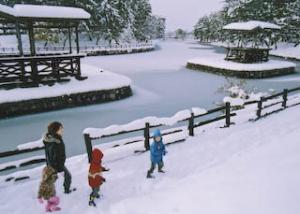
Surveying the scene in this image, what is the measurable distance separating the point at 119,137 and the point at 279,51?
122 feet

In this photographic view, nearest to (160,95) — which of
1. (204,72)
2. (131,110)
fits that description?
(131,110)

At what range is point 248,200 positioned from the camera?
220 inches

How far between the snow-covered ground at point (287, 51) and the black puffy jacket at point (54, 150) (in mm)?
37228

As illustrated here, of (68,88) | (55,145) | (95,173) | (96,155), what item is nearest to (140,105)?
(68,88)

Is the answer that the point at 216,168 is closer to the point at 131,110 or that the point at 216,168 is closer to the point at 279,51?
the point at 131,110

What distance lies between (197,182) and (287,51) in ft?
130

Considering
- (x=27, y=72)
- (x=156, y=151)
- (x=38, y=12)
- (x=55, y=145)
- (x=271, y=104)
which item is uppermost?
(x=38, y=12)

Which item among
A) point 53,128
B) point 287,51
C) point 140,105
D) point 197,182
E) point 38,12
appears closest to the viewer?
point 53,128

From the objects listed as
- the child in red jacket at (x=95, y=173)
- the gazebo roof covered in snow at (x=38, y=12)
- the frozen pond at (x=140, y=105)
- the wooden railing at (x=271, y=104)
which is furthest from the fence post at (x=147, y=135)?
the gazebo roof covered in snow at (x=38, y=12)

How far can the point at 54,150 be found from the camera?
5691mm

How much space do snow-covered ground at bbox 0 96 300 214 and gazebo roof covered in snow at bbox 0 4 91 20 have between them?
9.69 metres

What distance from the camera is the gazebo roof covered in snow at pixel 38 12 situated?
47.6 ft

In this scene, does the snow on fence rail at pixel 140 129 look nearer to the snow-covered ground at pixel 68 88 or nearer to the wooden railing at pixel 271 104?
the wooden railing at pixel 271 104

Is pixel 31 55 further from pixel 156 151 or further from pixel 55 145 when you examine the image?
pixel 55 145
